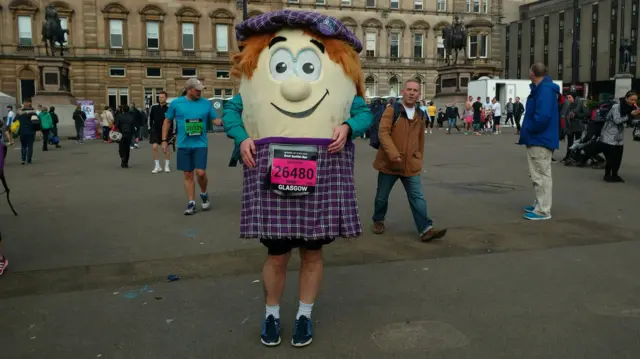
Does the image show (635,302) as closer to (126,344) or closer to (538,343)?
(538,343)

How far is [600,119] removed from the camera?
12328 millimetres

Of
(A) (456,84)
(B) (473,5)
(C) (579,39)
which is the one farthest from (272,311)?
(C) (579,39)

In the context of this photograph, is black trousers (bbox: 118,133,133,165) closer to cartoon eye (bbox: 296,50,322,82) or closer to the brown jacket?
the brown jacket

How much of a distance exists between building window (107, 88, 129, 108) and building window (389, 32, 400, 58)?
2690cm

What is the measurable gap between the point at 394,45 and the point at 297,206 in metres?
64.3

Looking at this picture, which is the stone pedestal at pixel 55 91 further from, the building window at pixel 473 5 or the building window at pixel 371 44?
the building window at pixel 473 5

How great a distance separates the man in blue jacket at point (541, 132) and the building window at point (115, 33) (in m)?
54.2

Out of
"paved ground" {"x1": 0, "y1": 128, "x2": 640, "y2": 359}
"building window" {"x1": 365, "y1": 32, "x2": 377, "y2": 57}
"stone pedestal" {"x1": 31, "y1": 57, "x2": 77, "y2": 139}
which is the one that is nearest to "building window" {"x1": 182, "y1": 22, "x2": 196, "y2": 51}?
"building window" {"x1": 365, "y1": 32, "x2": 377, "y2": 57}

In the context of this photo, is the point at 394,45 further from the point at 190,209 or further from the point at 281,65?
the point at 281,65

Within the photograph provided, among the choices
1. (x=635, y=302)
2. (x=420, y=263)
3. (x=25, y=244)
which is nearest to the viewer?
(x=635, y=302)

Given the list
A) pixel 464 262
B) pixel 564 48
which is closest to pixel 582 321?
pixel 464 262

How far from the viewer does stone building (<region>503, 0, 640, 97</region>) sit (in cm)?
6231

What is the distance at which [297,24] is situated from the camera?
3721 millimetres

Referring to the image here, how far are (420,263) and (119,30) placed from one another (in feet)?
184
